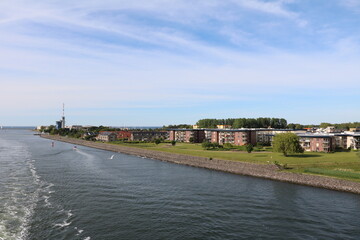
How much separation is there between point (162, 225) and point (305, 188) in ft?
107

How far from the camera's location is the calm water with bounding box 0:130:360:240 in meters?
30.9

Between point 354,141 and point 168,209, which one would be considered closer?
point 168,209

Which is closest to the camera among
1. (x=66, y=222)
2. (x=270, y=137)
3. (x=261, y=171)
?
(x=66, y=222)

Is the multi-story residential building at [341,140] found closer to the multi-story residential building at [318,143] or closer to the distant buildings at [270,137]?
the distant buildings at [270,137]

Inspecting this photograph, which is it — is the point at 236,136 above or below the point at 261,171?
above

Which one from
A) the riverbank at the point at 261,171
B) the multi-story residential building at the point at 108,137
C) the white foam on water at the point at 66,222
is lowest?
the white foam on water at the point at 66,222

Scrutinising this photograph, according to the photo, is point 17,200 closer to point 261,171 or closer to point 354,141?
point 261,171

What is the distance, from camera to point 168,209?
38688 mm

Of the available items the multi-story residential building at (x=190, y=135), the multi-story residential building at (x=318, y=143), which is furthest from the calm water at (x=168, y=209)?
the multi-story residential building at (x=190, y=135)

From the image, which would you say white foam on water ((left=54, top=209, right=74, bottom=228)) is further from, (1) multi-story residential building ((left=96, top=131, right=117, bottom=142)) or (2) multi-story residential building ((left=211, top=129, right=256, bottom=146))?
(1) multi-story residential building ((left=96, top=131, right=117, bottom=142))

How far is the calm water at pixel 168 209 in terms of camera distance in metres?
30.9

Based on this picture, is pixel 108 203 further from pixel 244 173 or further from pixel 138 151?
pixel 138 151

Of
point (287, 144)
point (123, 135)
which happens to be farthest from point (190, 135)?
point (287, 144)

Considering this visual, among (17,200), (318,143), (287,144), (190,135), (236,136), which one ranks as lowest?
(17,200)
